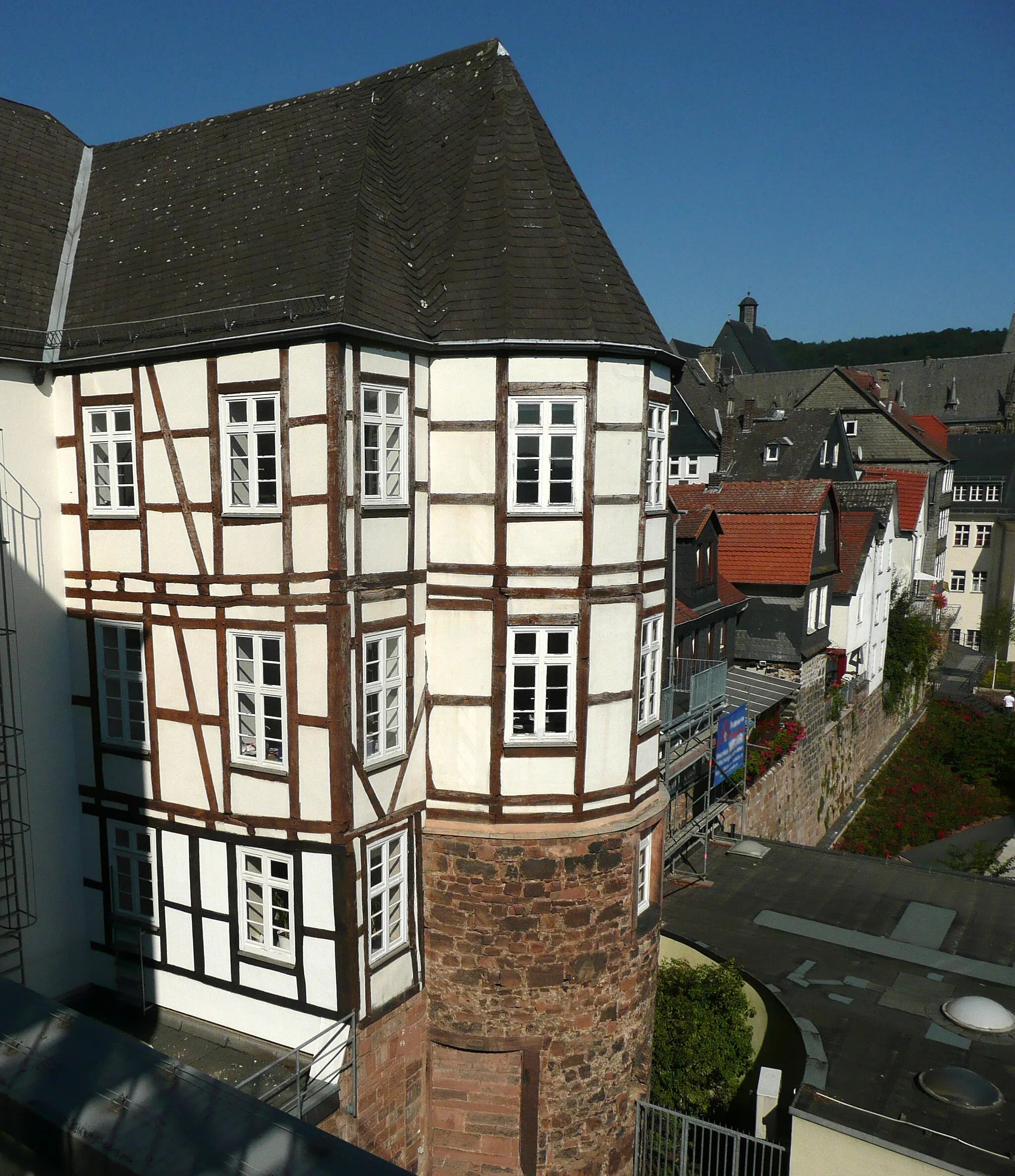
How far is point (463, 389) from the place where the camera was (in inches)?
428

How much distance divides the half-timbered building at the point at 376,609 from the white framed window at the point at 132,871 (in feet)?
0.21

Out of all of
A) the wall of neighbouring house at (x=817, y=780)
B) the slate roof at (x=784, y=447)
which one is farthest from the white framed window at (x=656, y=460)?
the slate roof at (x=784, y=447)

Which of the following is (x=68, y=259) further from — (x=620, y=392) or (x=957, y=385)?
(x=957, y=385)

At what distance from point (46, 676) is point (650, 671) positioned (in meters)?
7.86

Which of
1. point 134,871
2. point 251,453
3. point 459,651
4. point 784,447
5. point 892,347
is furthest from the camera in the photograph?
point 892,347

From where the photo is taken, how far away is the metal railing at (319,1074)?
A: 10.2m

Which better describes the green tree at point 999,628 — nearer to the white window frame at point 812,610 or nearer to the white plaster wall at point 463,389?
the white window frame at point 812,610

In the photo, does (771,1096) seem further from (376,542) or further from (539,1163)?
(376,542)

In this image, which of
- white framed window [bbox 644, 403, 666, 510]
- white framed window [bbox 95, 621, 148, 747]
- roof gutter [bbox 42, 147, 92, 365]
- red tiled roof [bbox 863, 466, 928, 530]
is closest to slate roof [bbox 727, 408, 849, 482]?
red tiled roof [bbox 863, 466, 928, 530]

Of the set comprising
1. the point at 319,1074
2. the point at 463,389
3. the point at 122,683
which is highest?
the point at 463,389

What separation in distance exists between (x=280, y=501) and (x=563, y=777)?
4.72 metres

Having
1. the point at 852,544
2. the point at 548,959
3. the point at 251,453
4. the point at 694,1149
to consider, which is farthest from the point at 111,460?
the point at 852,544

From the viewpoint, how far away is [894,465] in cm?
4616

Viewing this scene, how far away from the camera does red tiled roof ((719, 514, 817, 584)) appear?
24359mm
